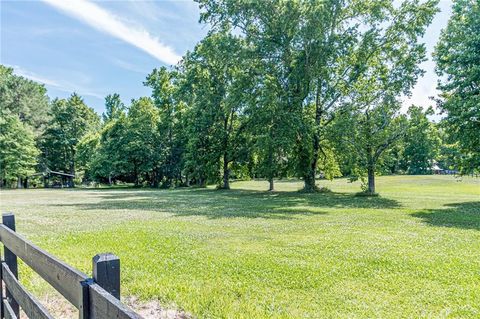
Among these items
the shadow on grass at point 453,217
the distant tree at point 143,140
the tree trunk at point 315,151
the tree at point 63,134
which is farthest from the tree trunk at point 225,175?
the tree at point 63,134

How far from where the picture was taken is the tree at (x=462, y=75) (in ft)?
51.9

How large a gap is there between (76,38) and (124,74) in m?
31.0

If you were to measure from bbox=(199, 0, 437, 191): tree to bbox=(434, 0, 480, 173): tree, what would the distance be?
604cm

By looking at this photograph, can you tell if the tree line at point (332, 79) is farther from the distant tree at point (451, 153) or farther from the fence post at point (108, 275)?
the fence post at point (108, 275)

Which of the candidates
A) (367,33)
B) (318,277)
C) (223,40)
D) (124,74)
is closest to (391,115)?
(367,33)

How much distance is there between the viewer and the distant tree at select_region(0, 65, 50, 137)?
52312 millimetres

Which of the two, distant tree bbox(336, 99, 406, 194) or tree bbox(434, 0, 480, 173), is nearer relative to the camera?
tree bbox(434, 0, 480, 173)

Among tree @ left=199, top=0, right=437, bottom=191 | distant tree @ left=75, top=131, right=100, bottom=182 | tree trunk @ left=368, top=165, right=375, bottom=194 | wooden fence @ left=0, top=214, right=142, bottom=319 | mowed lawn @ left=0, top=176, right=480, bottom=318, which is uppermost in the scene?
tree @ left=199, top=0, right=437, bottom=191

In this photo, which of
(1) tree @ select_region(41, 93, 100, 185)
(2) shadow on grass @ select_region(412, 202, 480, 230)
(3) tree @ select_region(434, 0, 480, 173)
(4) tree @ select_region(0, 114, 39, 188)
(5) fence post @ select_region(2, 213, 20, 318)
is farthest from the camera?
(1) tree @ select_region(41, 93, 100, 185)

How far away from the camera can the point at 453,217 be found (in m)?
13.2

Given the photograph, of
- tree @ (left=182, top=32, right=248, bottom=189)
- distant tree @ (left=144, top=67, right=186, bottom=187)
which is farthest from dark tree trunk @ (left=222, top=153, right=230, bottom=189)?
distant tree @ (left=144, top=67, right=186, bottom=187)

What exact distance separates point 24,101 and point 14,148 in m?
12.7

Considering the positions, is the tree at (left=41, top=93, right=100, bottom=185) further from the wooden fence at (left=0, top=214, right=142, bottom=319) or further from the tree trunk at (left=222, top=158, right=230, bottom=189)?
the wooden fence at (left=0, top=214, right=142, bottom=319)

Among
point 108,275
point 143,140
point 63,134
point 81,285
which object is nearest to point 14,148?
point 63,134
